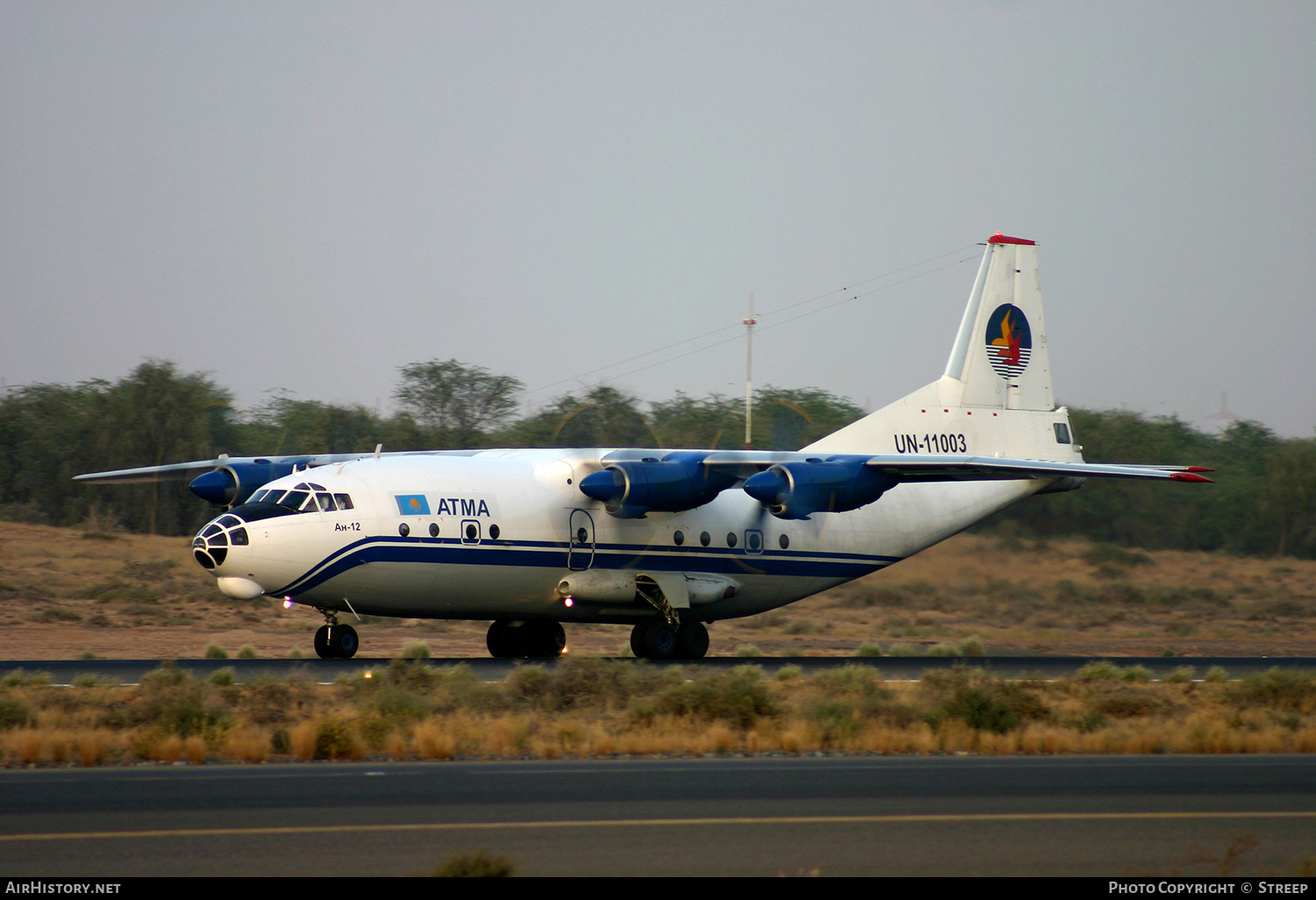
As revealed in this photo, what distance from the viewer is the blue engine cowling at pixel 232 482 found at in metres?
26.5

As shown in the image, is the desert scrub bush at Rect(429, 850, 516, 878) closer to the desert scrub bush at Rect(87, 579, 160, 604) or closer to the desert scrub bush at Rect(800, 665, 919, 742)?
the desert scrub bush at Rect(800, 665, 919, 742)

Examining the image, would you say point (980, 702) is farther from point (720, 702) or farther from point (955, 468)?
point (955, 468)

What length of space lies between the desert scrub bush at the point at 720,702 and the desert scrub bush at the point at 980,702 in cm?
211

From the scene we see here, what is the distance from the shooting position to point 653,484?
81.6 ft

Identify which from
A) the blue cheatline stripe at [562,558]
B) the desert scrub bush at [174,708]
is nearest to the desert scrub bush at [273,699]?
the desert scrub bush at [174,708]

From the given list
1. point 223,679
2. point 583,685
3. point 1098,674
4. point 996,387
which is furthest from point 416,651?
point 996,387

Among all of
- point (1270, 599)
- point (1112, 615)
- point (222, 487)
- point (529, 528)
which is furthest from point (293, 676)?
point (1270, 599)

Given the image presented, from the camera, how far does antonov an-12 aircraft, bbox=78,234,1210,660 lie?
75.0 ft

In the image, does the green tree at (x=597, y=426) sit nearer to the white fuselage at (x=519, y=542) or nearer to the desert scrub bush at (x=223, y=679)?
the white fuselage at (x=519, y=542)

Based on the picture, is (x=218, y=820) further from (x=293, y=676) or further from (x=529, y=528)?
(x=529, y=528)

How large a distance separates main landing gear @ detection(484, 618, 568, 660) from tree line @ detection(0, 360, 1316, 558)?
59.1 feet

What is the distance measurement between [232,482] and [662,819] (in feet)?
62.5

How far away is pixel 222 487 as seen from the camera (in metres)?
26.6

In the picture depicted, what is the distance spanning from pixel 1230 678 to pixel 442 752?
1511cm
